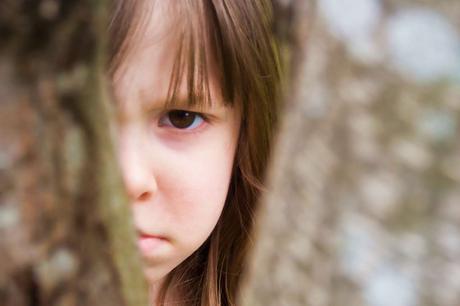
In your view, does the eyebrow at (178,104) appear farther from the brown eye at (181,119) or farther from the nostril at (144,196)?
the nostril at (144,196)

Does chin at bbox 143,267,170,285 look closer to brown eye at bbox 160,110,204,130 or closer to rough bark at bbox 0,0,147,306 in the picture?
brown eye at bbox 160,110,204,130

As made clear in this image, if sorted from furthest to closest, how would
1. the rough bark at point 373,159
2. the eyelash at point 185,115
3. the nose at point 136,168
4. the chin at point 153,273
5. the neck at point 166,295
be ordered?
1. the neck at point 166,295
2. the chin at point 153,273
3. the eyelash at point 185,115
4. the nose at point 136,168
5. the rough bark at point 373,159

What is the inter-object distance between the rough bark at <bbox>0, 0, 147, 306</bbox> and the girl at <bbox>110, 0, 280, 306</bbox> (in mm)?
974

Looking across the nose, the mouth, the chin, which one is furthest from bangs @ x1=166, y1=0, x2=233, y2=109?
the chin

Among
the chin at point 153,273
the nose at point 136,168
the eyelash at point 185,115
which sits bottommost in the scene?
the chin at point 153,273

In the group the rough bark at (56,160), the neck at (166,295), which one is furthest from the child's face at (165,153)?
the rough bark at (56,160)

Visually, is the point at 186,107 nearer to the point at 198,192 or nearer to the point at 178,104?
the point at 178,104

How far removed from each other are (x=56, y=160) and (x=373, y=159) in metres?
0.29

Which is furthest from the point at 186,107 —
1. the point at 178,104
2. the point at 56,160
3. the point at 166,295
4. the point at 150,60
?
the point at 56,160

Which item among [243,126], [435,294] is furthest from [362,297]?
[243,126]

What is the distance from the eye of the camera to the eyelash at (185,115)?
186 cm

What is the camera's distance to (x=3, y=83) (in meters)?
0.68

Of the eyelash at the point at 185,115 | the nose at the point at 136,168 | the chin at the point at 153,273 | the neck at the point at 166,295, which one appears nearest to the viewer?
the nose at the point at 136,168

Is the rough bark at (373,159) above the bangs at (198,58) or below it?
below
